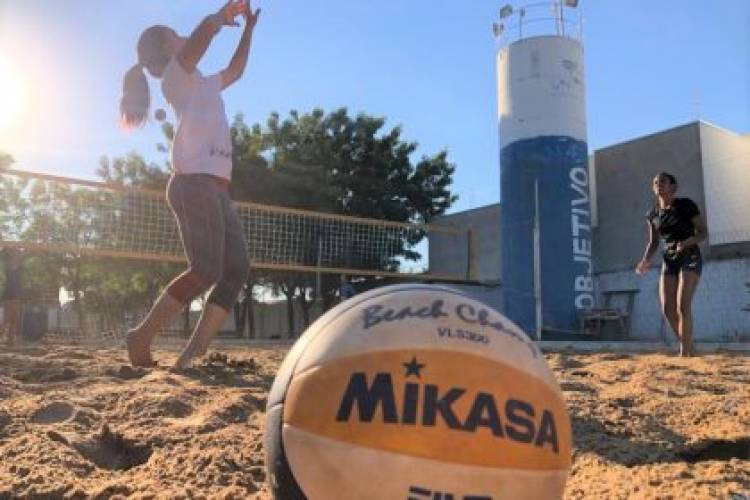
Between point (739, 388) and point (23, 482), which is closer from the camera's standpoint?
point (23, 482)

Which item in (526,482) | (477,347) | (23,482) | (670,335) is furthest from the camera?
(670,335)

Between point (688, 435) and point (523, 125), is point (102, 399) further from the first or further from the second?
point (523, 125)

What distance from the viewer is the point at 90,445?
2982 mm

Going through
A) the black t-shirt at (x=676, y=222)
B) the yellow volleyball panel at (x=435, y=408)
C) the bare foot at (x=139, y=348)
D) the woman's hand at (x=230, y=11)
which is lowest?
the yellow volleyball panel at (x=435, y=408)

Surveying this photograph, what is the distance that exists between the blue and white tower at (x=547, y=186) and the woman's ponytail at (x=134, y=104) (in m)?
10.5

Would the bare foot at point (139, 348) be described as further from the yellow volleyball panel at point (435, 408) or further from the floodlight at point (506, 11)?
the floodlight at point (506, 11)

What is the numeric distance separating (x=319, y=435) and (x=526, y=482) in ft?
1.75

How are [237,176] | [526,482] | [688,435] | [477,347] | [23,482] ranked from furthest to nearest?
[237,176], [688,435], [23,482], [477,347], [526,482]

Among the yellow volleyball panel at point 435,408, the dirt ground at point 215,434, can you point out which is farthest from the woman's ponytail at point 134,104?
the yellow volleyball panel at point 435,408

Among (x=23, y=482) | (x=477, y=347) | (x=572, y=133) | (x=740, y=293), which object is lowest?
(x=23, y=482)

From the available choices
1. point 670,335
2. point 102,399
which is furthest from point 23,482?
point 670,335

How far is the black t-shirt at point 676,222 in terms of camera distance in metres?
7.00

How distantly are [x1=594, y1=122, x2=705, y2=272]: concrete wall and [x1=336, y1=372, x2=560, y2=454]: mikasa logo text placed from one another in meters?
17.7

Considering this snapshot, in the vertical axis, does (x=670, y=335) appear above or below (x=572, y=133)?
below
